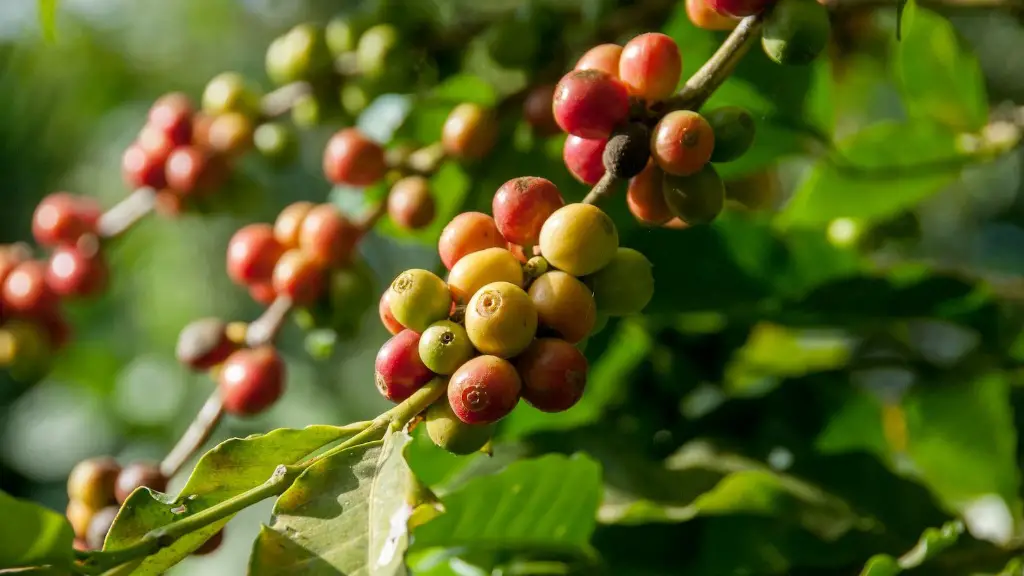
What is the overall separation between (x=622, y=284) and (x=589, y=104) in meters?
0.09

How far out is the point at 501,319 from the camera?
475mm

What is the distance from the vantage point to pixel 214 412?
0.79 m

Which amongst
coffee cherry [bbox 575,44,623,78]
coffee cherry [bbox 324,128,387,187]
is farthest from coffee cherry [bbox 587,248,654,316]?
coffee cherry [bbox 324,128,387,187]

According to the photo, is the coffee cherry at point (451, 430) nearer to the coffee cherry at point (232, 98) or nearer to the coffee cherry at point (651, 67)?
the coffee cherry at point (651, 67)

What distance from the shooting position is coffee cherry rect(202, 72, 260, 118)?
38.5 inches

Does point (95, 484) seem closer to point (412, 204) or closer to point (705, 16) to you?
point (412, 204)

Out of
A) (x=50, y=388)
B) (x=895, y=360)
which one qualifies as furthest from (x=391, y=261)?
(x=895, y=360)

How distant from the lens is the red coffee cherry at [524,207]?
1.71 ft

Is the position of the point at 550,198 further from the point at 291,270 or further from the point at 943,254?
the point at 943,254

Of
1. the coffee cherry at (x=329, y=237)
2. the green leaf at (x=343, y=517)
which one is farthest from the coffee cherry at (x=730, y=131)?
the coffee cherry at (x=329, y=237)

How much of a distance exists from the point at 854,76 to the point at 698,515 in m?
0.92

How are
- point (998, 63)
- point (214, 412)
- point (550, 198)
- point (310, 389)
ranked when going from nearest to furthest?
point (550, 198), point (214, 412), point (310, 389), point (998, 63)

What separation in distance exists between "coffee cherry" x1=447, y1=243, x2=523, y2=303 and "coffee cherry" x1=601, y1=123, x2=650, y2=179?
0.23 feet

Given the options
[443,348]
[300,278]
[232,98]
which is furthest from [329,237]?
[443,348]
